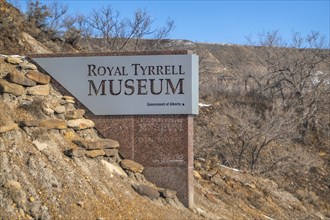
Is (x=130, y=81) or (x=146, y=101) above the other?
(x=130, y=81)

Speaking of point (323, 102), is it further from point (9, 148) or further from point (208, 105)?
point (9, 148)

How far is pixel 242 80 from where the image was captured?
35031mm

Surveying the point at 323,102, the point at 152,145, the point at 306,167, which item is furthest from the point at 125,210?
the point at 323,102

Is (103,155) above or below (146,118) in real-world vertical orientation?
below

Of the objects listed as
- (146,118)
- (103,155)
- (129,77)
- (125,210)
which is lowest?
→ (125,210)

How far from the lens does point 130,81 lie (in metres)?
9.77

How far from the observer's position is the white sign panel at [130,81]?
9664 mm

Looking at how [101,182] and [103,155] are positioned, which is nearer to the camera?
[101,182]

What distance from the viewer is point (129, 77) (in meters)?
9.77

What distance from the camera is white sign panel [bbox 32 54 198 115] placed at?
9664mm

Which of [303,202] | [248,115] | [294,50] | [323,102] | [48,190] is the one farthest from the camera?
[294,50]

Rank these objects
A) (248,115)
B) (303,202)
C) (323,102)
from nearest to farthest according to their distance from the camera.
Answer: (303,202) < (248,115) < (323,102)

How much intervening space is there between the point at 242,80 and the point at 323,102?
6.24 meters

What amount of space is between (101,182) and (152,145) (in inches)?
59.7
